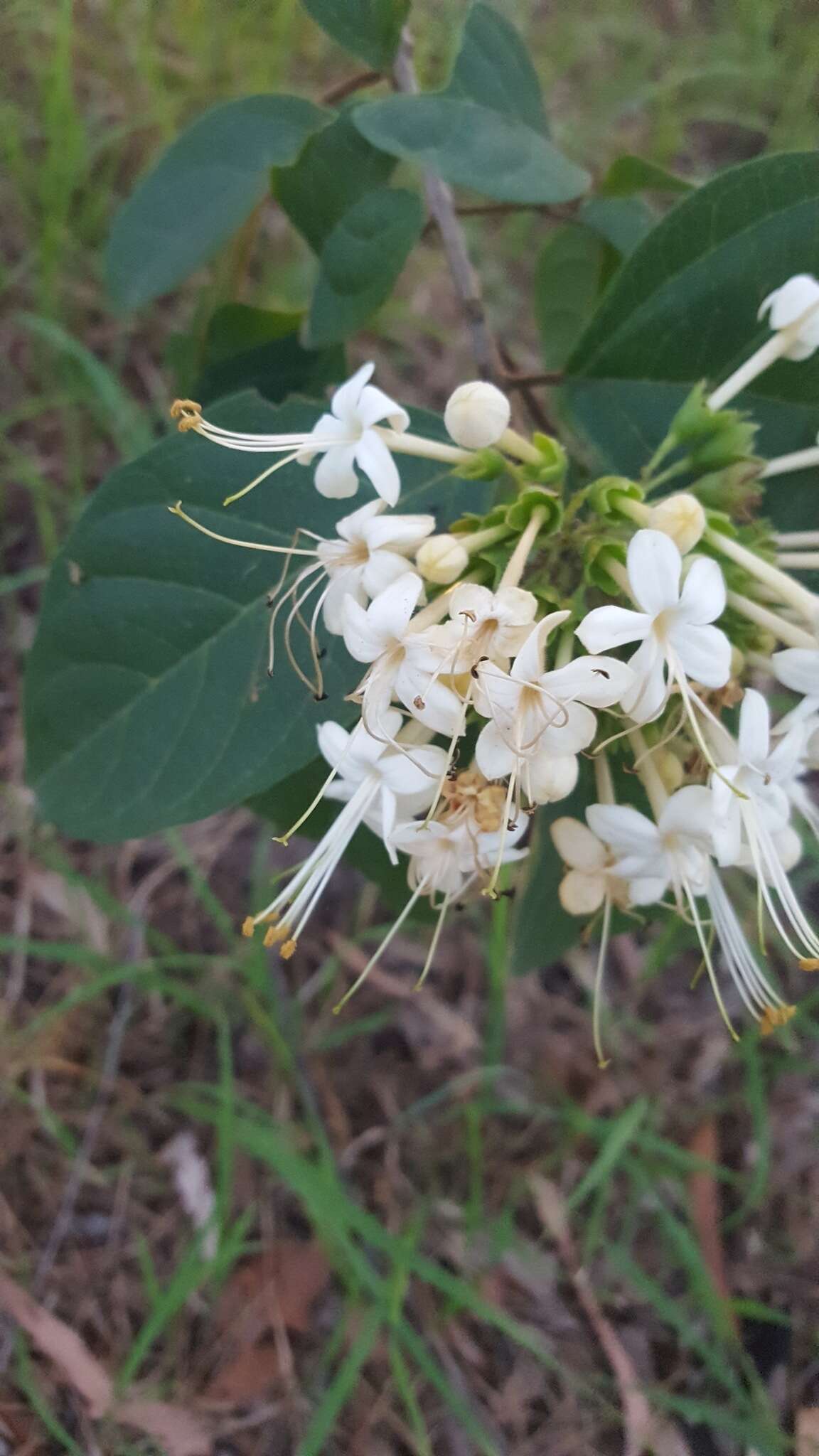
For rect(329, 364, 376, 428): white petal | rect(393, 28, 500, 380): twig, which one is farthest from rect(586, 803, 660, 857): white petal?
rect(393, 28, 500, 380): twig

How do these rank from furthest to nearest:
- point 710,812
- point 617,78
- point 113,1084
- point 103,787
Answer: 1. point 617,78
2. point 113,1084
3. point 103,787
4. point 710,812

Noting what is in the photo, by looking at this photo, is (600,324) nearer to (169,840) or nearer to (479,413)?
(479,413)

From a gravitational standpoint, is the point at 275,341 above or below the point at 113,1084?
above

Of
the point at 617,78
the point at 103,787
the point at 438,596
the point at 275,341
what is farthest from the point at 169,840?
the point at 617,78

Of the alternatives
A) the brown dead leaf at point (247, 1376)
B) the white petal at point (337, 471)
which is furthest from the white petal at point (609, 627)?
the brown dead leaf at point (247, 1376)

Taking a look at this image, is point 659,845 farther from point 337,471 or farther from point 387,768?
point 337,471

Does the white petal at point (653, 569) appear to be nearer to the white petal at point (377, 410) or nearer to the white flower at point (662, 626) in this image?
the white flower at point (662, 626)

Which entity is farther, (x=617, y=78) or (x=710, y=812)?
(x=617, y=78)
